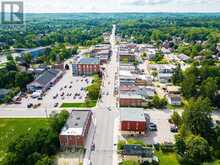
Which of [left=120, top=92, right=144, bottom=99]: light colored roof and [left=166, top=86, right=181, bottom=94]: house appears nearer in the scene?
[left=120, top=92, right=144, bottom=99]: light colored roof

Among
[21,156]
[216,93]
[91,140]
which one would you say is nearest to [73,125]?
[91,140]

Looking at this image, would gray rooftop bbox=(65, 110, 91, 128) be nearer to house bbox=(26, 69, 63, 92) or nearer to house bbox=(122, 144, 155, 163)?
house bbox=(122, 144, 155, 163)

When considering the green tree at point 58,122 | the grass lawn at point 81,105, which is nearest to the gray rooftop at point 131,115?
the green tree at point 58,122

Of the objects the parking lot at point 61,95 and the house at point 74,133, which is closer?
the house at point 74,133

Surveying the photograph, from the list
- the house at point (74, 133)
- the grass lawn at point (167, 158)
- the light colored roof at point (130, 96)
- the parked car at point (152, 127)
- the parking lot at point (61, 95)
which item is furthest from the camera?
the parking lot at point (61, 95)

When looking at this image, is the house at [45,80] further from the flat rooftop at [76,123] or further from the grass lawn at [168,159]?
the grass lawn at [168,159]

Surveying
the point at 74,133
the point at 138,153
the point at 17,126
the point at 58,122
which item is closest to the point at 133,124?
the point at 138,153

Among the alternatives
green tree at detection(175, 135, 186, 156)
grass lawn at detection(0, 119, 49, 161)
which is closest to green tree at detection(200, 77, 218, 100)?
green tree at detection(175, 135, 186, 156)

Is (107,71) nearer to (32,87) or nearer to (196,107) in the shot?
(32,87)
